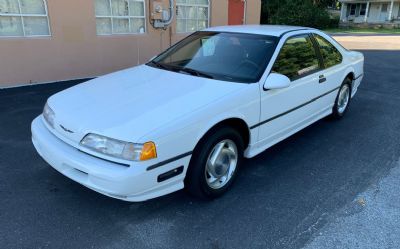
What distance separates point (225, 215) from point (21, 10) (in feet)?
20.4

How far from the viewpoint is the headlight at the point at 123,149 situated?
8.23 feet

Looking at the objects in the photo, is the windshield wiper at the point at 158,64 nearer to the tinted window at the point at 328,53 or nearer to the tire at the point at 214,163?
the tire at the point at 214,163

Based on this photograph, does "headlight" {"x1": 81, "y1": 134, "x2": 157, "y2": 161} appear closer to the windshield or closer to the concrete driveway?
the concrete driveway

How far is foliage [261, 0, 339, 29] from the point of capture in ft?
101

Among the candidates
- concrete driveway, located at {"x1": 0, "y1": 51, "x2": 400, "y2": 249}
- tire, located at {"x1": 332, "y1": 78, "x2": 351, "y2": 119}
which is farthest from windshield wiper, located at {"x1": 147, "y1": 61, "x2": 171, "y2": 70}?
tire, located at {"x1": 332, "y1": 78, "x2": 351, "y2": 119}

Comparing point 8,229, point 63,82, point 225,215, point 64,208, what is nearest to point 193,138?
point 225,215

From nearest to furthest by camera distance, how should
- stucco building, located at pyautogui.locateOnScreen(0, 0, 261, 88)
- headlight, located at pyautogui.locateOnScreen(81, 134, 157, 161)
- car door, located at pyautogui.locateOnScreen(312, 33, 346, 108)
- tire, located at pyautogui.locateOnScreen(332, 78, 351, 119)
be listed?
headlight, located at pyautogui.locateOnScreen(81, 134, 157, 161) < car door, located at pyautogui.locateOnScreen(312, 33, 346, 108) < tire, located at pyautogui.locateOnScreen(332, 78, 351, 119) < stucco building, located at pyautogui.locateOnScreen(0, 0, 261, 88)

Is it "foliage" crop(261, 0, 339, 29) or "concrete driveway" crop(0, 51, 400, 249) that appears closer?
"concrete driveway" crop(0, 51, 400, 249)

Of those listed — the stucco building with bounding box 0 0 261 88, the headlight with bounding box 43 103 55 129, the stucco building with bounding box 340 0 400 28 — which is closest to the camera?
the headlight with bounding box 43 103 55 129

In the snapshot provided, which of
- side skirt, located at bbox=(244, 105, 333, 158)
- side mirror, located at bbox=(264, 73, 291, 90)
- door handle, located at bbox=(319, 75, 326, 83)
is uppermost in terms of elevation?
side mirror, located at bbox=(264, 73, 291, 90)

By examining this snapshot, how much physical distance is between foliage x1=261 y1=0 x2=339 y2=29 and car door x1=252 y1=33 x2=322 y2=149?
92.6ft

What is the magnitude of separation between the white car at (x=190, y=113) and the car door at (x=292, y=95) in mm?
14

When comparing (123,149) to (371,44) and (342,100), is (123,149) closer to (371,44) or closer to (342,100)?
(342,100)

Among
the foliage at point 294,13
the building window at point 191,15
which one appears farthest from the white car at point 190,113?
the foliage at point 294,13
